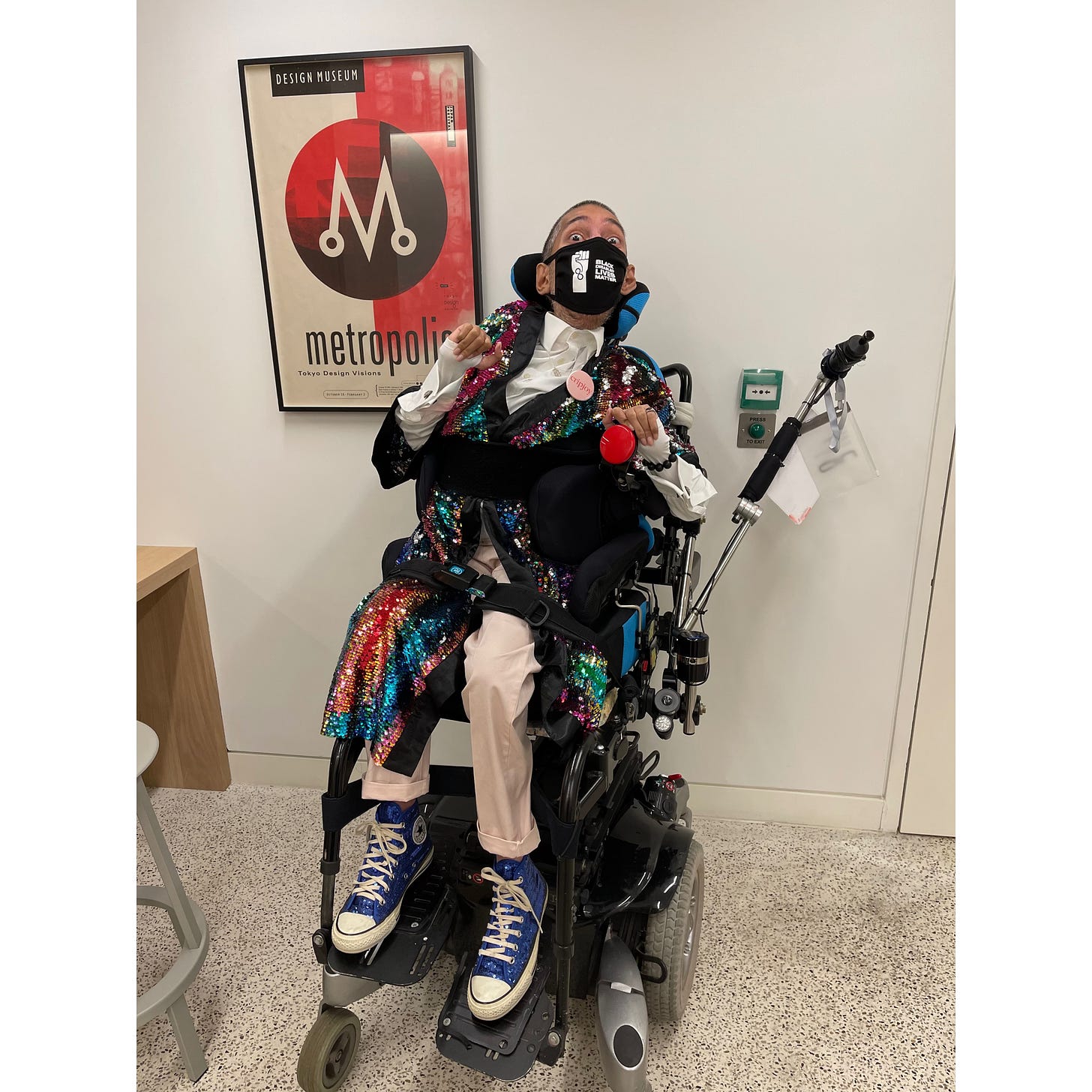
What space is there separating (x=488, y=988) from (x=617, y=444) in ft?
3.01

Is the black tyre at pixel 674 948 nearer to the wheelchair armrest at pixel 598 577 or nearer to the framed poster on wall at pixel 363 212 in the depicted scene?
the wheelchair armrest at pixel 598 577

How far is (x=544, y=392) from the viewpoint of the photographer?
1.48m

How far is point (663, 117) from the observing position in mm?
1651

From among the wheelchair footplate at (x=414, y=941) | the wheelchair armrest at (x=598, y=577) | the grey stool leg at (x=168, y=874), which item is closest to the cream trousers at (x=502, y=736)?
the wheelchair armrest at (x=598, y=577)

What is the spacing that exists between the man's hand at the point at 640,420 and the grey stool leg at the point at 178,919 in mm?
1078

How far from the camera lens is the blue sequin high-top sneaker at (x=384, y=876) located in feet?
4.07

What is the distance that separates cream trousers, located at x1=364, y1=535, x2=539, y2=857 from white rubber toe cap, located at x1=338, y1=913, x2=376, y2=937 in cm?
19

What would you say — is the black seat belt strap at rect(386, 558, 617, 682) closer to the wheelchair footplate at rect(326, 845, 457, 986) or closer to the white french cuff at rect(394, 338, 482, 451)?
the white french cuff at rect(394, 338, 482, 451)

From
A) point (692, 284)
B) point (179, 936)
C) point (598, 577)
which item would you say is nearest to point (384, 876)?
point (179, 936)

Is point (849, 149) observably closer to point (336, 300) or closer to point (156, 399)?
point (336, 300)

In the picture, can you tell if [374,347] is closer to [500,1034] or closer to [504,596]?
[504,596]

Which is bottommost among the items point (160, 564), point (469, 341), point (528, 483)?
point (160, 564)

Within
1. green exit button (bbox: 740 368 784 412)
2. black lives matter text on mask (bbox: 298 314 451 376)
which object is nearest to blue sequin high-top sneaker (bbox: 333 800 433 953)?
black lives matter text on mask (bbox: 298 314 451 376)

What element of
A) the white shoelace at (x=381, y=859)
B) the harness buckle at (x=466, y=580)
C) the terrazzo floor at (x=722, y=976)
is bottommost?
the terrazzo floor at (x=722, y=976)
